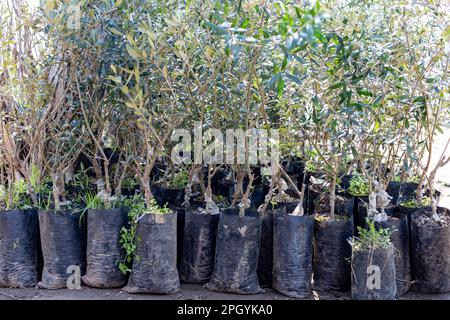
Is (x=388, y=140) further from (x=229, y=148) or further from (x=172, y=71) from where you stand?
(x=172, y=71)

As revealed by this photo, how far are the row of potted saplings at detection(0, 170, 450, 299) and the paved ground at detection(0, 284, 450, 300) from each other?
0.11 feet

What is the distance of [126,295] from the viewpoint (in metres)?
2.66

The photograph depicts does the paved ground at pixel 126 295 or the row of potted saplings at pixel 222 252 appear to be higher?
the row of potted saplings at pixel 222 252

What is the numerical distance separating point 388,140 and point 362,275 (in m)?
0.73

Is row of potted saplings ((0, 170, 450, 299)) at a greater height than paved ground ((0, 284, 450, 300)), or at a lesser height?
greater

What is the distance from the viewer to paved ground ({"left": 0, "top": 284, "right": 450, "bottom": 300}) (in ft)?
8.64

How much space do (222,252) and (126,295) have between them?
1.91ft

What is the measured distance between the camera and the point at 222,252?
8.89 feet

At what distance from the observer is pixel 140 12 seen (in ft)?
8.55

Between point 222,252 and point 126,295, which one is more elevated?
point 222,252

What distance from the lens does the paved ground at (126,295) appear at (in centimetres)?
263

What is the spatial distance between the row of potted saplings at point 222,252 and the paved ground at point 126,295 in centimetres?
3

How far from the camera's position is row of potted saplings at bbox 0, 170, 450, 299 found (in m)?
2.67

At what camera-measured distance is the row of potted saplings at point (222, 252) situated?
105 inches
